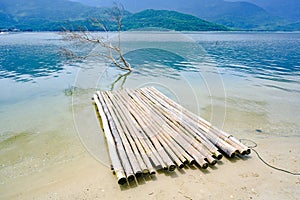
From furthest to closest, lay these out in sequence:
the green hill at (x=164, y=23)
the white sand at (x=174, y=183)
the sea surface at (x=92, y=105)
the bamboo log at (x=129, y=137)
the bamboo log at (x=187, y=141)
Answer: the green hill at (x=164, y=23), the sea surface at (x=92, y=105), the bamboo log at (x=187, y=141), the bamboo log at (x=129, y=137), the white sand at (x=174, y=183)

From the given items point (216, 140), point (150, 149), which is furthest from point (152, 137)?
point (216, 140)

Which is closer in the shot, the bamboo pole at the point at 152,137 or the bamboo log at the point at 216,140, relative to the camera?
the bamboo pole at the point at 152,137

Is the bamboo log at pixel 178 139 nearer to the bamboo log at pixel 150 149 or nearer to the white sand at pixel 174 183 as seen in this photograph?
the white sand at pixel 174 183

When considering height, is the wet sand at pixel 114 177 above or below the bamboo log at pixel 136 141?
below

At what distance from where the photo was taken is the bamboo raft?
18.2 feet

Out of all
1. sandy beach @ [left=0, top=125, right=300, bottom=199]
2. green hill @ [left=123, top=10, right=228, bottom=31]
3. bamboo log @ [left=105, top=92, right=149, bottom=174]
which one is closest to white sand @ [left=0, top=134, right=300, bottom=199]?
sandy beach @ [left=0, top=125, right=300, bottom=199]

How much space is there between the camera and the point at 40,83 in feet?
53.2

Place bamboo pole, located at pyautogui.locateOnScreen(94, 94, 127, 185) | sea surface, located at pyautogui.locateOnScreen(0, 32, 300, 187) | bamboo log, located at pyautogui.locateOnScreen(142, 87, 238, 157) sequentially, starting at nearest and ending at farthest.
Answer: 1. bamboo pole, located at pyautogui.locateOnScreen(94, 94, 127, 185)
2. bamboo log, located at pyautogui.locateOnScreen(142, 87, 238, 157)
3. sea surface, located at pyautogui.locateOnScreen(0, 32, 300, 187)

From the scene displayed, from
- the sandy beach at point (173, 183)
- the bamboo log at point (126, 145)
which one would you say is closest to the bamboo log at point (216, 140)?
the sandy beach at point (173, 183)

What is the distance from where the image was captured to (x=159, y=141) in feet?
21.7

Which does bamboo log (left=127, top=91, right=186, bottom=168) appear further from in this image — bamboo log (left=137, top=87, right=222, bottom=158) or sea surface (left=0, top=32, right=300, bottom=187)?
sea surface (left=0, top=32, right=300, bottom=187)

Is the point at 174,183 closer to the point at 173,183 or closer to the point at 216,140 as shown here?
the point at 173,183

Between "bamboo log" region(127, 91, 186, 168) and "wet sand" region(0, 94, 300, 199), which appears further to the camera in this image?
"bamboo log" region(127, 91, 186, 168)

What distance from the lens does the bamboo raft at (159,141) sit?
5.54 m
